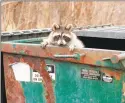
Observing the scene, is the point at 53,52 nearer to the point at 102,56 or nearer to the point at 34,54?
the point at 34,54

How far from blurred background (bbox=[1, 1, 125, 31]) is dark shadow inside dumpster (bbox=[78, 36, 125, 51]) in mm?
13599

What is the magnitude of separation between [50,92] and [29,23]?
15.8m

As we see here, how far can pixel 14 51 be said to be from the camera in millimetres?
5160

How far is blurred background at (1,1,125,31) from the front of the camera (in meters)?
20.4

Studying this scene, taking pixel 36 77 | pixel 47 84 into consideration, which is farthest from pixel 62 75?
pixel 36 77

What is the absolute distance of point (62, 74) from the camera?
4.71 metres

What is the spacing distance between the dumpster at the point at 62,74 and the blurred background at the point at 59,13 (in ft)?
47.6

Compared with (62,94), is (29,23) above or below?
above

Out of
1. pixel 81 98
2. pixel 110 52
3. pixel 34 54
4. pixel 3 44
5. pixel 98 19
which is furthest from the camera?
pixel 98 19

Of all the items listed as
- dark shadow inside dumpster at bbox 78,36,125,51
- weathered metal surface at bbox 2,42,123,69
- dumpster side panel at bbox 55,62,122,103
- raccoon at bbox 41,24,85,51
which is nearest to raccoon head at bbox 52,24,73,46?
raccoon at bbox 41,24,85,51

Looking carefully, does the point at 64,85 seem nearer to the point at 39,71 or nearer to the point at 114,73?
the point at 39,71

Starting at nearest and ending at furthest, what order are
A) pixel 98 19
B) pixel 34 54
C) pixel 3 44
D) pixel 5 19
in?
pixel 34 54 → pixel 3 44 → pixel 5 19 → pixel 98 19

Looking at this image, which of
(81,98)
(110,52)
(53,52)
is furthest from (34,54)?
(110,52)

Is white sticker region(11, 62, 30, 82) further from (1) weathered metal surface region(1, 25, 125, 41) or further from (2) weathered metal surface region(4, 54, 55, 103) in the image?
(1) weathered metal surface region(1, 25, 125, 41)
